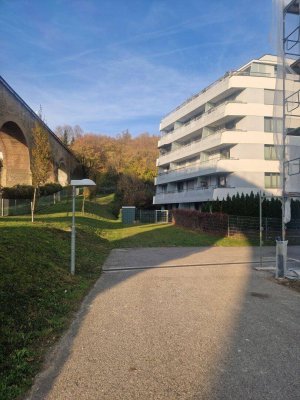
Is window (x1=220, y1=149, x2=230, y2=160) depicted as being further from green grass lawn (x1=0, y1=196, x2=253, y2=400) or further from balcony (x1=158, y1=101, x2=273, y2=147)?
green grass lawn (x1=0, y1=196, x2=253, y2=400)

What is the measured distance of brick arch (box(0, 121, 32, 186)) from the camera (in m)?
32.0

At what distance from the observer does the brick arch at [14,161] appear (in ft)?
105

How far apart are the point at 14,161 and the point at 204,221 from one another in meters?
17.9

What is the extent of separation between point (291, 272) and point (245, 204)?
44.8 ft

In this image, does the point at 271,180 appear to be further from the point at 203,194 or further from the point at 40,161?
the point at 40,161

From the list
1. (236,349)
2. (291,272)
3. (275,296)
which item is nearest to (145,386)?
(236,349)

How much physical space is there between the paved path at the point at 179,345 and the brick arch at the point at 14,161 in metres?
26.0

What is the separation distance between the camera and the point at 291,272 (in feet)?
34.5

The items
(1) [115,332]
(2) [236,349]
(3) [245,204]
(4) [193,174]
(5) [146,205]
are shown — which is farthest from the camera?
(5) [146,205]

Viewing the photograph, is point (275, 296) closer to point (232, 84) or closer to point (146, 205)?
point (232, 84)

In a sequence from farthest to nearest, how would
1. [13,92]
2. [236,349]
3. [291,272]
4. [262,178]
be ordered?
1. [262,178]
2. [13,92]
3. [291,272]
4. [236,349]

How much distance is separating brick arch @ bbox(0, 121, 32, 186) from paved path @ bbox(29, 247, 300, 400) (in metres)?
26.0

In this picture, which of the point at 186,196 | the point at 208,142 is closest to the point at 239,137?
the point at 208,142

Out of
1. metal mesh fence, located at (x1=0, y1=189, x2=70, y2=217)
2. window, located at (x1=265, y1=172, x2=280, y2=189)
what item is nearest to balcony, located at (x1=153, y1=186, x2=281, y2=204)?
window, located at (x1=265, y1=172, x2=280, y2=189)
